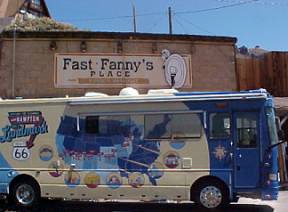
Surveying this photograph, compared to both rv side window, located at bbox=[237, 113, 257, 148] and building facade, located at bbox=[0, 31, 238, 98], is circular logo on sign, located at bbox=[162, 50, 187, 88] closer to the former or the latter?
building facade, located at bbox=[0, 31, 238, 98]

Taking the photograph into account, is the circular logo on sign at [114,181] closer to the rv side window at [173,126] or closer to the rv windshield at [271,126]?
the rv side window at [173,126]

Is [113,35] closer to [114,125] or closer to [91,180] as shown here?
[114,125]

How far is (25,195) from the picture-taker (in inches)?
541

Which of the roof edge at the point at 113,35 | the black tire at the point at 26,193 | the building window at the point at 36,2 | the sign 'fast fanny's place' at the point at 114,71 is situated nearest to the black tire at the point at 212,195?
the black tire at the point at 26,193

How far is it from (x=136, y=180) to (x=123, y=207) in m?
1.45

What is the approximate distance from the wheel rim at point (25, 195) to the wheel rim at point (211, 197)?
4.33m

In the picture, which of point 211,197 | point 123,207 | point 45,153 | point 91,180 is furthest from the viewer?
point 123,207

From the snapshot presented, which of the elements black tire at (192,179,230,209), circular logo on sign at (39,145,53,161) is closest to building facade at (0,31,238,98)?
circular logo on sign at (39,145,53,161)

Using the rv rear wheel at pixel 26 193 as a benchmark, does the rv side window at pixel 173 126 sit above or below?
above

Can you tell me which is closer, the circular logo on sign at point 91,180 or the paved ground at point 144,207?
the circular logo on sign at point 91,180

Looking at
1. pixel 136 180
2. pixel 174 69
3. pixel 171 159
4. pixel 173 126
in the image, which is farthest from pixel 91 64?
pixel 171 159

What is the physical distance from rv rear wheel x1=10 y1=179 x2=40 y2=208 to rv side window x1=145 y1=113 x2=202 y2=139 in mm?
3216

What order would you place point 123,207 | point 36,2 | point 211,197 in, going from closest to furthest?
point 211,197 → point 123,207 → point 36,2

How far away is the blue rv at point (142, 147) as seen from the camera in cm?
1252
